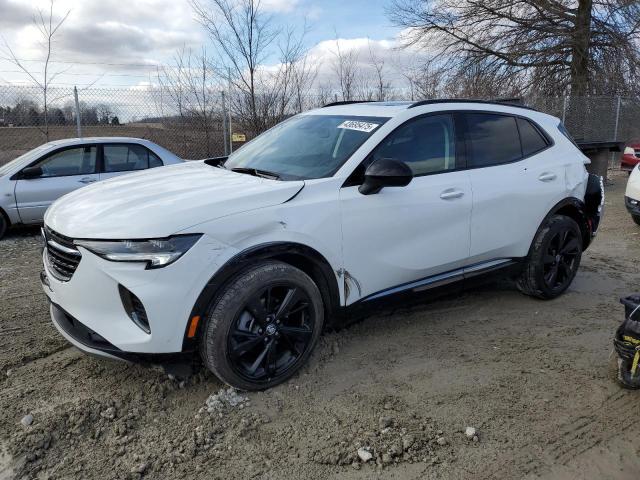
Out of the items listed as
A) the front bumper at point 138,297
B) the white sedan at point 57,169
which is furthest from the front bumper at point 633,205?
the front bumper at point 138,297

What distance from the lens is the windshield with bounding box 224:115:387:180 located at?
3.46 m

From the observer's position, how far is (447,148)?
12.8 feet

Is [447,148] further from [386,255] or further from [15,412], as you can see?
[15,412]

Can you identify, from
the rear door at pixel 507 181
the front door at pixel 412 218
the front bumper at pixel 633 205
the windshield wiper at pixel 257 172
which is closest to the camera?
the front door at pixel 412 218

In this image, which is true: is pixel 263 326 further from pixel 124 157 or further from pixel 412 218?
pixel 124 157

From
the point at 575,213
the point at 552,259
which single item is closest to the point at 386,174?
the point at 552,259

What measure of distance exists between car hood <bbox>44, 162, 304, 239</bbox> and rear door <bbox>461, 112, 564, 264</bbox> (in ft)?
5.34

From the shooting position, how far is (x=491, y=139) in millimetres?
4227

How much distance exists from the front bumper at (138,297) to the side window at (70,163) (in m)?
5.30

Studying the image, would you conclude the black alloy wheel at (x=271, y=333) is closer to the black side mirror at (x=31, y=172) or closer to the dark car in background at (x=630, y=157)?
the black side mirror at (x=31, y=172)

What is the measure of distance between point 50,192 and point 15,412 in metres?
5.13

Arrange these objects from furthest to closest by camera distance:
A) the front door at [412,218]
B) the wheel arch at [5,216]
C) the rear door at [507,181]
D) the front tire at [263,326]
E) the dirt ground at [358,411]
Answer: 1. the wheel arch at [5,216]
2. the rear door at [507,181]
3. the front door at [412,218]
4. the front tire at [263,326]
5. the dirt ground at [358,411]

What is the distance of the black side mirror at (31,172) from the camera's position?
723cm

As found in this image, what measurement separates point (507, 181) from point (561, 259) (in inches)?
44.2
